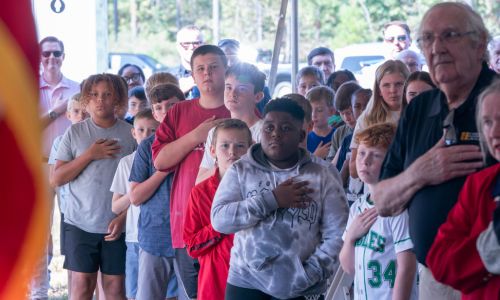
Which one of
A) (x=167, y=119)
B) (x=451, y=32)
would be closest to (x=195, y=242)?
(x=167, y=119)

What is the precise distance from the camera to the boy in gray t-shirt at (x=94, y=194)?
21.7 feet

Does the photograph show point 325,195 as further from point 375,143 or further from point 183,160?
point 183,160

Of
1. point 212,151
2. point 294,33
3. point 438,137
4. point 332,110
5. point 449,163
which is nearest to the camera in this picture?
point 449,163

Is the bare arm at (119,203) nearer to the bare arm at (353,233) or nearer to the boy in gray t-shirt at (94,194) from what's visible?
the boy in gray t-shirt at (94,194)

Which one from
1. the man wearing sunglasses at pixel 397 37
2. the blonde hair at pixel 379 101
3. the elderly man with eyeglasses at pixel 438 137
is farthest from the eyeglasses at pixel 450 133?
the man wearing sunglasses at pixel 397 37

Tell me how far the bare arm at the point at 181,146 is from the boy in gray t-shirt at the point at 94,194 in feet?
3.08

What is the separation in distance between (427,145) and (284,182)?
48.5 inches

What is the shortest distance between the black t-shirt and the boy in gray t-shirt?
341 cm

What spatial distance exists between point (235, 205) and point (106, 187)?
2.33 metres

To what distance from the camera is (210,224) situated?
5.18 metres

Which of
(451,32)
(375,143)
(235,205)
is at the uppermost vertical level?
(451,32)

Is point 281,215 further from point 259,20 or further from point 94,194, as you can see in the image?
point 259,20

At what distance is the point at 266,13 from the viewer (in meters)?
48.6

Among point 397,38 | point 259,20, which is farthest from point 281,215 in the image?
point 259,20
